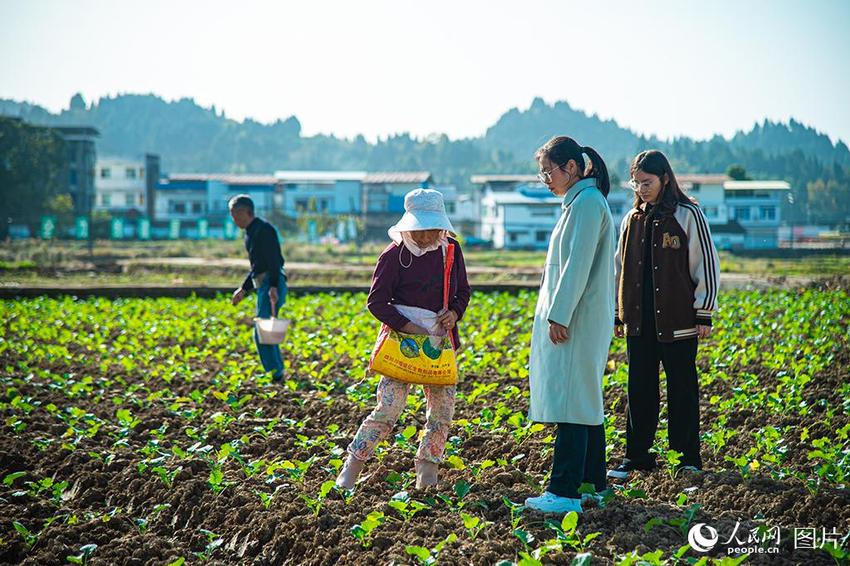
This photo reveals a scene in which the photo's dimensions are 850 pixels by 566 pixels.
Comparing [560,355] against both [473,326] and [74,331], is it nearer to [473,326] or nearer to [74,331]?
[473,326]

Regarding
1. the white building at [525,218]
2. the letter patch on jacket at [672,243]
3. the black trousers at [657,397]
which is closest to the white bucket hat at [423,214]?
the letter patch on jacket at [672,243]

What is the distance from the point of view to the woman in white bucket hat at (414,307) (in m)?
4.79

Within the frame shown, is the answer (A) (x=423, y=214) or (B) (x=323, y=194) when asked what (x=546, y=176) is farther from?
(B) (x=323, y=194)

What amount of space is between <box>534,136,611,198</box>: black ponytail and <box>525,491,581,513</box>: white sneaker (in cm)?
148

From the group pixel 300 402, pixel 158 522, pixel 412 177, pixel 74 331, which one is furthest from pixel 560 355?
pixel 412 177

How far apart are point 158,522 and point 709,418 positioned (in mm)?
3711

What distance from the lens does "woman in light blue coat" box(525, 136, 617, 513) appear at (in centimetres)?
438

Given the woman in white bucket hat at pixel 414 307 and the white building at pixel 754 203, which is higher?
the white building at pixel 754 203

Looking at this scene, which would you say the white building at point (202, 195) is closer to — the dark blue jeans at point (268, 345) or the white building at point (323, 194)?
the white building at point (323, 194)

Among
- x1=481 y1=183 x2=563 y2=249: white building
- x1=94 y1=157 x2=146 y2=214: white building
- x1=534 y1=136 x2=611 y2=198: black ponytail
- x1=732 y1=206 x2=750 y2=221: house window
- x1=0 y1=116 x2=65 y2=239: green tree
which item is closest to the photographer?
x1=534 y1=136 x2=611 y2=198: black ponytail

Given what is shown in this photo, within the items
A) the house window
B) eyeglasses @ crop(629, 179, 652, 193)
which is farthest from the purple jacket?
the house window

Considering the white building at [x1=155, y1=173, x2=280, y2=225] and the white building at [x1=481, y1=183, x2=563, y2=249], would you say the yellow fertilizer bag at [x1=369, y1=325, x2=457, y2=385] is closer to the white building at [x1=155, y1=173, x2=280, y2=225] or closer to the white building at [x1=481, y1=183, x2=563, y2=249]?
the white building at [x1=481, y1=183, x2=563, y2=249]

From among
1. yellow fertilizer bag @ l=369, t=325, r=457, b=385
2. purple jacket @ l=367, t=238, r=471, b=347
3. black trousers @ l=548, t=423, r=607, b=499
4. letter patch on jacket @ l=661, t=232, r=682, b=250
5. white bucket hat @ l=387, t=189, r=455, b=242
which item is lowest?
black trousers @ l=548, t=423, r=607, b=499

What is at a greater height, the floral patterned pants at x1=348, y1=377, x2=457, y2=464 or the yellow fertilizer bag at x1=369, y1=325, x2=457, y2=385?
the yellow fertilizer bag at x1=369, y1=325, x2=457, y2=385
